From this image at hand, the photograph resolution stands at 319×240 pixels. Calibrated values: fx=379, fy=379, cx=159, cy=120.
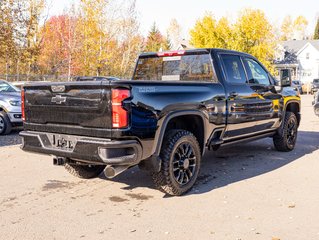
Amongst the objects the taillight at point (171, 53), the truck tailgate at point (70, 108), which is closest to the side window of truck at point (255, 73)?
the taillight at point (171, 53)

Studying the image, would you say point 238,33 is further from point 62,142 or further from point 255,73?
point 62,142

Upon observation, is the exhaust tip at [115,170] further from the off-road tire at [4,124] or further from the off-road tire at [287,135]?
the off-road tire at [4,124]

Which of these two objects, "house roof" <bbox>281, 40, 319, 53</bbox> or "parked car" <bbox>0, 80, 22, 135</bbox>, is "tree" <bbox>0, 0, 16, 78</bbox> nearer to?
"parked car" <bbox>0, 80, 22, 135</bbox>

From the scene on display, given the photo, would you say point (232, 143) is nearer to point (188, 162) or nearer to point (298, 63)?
point (188, 162)

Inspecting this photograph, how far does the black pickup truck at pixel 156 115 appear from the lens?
416 cm

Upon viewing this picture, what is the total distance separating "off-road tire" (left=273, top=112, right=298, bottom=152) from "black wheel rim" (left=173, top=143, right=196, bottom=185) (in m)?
3.04

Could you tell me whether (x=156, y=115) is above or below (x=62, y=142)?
above

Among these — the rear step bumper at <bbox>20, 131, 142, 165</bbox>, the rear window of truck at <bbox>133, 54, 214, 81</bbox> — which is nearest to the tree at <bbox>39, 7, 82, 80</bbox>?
the rear window of truck at <bbox>133, 54, 214, 81</bbox>

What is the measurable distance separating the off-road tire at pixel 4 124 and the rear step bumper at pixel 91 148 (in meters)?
5.89

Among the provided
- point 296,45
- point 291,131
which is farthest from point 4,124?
point 296,45

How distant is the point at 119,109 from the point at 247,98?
9.42 feet

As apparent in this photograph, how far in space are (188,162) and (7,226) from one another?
234 cm

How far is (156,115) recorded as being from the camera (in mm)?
4465

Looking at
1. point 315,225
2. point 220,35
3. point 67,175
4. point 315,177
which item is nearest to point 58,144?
point 67,175
